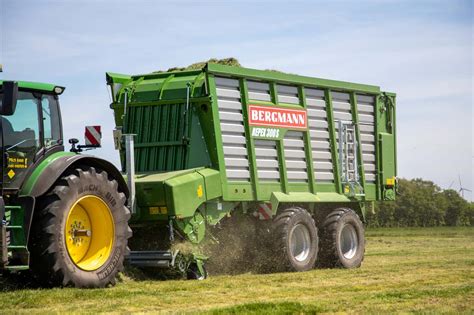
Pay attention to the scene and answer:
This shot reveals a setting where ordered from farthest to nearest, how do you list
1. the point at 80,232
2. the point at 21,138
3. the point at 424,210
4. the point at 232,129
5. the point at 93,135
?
the point at 424,210 < the point at 232,129 < the point at 93,135 < the point at 80,232 < the point at 21,138

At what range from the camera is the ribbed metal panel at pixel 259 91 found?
14953 millimetres

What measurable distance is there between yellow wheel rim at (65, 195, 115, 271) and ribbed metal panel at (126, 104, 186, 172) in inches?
108

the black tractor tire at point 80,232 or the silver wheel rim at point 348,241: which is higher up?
the black tractor tire at point 80,232

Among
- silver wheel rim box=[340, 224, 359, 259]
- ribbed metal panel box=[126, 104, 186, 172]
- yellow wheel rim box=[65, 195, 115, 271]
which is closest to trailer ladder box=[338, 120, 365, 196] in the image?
silver wheel rim box=[340, 224, 359, 259]

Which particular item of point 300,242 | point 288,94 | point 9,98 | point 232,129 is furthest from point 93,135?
point 300,242

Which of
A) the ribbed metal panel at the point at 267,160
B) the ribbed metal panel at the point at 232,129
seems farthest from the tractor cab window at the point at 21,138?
the ribbed metal panel at the point at 267,160

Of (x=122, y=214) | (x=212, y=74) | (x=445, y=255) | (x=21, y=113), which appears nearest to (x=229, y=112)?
(x=212, y=74)

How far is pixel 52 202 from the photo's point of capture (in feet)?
35.8

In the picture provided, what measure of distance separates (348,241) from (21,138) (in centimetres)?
779

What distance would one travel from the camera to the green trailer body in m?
13.9

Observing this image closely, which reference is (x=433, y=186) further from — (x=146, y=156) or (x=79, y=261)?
(x=79, y=261)

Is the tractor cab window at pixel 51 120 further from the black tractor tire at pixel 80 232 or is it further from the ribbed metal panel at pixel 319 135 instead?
the ribbed metal panel at pixel 319 135

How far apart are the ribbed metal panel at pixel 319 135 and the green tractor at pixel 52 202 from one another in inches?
197

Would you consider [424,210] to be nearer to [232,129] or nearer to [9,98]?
[232,129]
